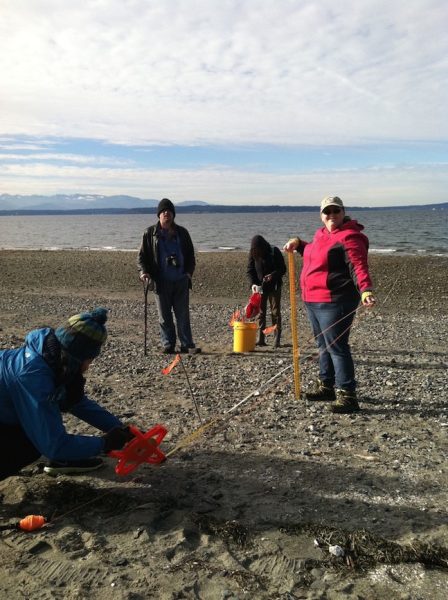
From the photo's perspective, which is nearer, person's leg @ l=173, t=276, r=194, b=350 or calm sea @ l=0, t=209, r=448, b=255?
person's leg @ l=173, t=276, r=194, b=350

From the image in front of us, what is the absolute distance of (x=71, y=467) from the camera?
4.45 meters

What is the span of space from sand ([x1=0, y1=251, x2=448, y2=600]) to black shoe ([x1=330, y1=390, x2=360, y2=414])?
0.32 feet

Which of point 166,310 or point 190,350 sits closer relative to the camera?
point 166,310

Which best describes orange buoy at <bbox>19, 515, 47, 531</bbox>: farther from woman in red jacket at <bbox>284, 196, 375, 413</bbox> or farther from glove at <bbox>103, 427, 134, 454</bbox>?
woman in red jacket at <bbox>284, 196, 375, 413</bbox>

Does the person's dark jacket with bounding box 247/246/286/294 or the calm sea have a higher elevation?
the person's dark jacket with bounding box 247/246/286/294

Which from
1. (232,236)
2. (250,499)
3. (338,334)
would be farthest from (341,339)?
(232,236)

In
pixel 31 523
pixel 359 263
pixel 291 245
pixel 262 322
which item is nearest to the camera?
pixel 31 523

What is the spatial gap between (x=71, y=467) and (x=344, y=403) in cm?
295

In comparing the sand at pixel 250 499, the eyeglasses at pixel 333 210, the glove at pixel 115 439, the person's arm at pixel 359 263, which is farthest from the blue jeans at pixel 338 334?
the glove at pixel 115 439

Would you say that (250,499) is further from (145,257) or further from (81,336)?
(145,257)

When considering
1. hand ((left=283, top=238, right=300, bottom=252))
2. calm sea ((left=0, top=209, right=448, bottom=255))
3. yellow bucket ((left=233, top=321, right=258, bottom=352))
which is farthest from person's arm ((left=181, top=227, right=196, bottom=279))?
calm sea ((left=0, top=209, right=448, bottom=255))

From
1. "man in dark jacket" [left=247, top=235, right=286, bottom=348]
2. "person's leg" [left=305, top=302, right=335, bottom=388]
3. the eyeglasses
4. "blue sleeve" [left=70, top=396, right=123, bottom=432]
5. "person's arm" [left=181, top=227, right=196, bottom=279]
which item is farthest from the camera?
"man in dark jacket" [left=247, top=235, right=286, bottom=348]

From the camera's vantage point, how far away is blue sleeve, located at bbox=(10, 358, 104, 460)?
354 cm

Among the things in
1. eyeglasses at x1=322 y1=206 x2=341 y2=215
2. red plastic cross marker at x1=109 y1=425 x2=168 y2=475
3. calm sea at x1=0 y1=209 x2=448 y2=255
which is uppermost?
eyeglasses at x1=322 y1=206 x2=341 y2=215
